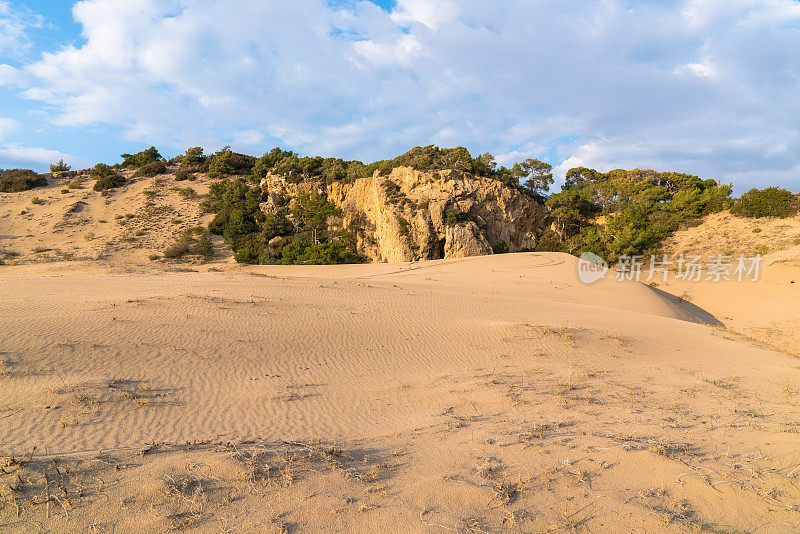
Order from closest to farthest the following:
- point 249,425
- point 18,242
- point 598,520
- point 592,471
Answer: point 598,520 < point 592,471 < point 249,425 < point 18,242

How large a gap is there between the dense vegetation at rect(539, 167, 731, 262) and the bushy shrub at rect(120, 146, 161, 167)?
52.2 m

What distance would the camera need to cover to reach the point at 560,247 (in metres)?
34.6

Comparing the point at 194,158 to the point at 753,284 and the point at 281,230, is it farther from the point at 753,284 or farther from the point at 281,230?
the point at 753,284

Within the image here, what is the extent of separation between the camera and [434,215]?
31.1 m

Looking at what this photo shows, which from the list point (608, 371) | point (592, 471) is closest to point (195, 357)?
point (592, 471)

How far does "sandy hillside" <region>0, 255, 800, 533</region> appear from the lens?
336 cm

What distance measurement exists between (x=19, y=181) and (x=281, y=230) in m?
30.0

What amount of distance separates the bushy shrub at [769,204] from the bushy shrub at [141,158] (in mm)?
66100

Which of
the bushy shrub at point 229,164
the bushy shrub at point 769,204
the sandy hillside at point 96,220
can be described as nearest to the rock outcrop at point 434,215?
the sandy hillside at point 96,220

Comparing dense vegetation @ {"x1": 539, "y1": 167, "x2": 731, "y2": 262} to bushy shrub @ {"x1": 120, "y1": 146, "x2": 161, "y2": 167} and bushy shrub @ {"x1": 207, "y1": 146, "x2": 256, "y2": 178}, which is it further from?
bushy shrub @ {"x1": 120, "y1": 146, "x2": 161, "y2": 167}

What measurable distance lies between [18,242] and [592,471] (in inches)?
1650

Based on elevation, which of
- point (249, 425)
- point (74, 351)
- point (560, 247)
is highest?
point (560, 247)

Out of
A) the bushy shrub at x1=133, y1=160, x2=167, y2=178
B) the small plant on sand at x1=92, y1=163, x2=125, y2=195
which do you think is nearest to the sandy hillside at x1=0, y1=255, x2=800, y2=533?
the small plant on sand at x1=92, y1=163, x2=125, y2=195

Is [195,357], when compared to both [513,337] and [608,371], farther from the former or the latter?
[608,371]
